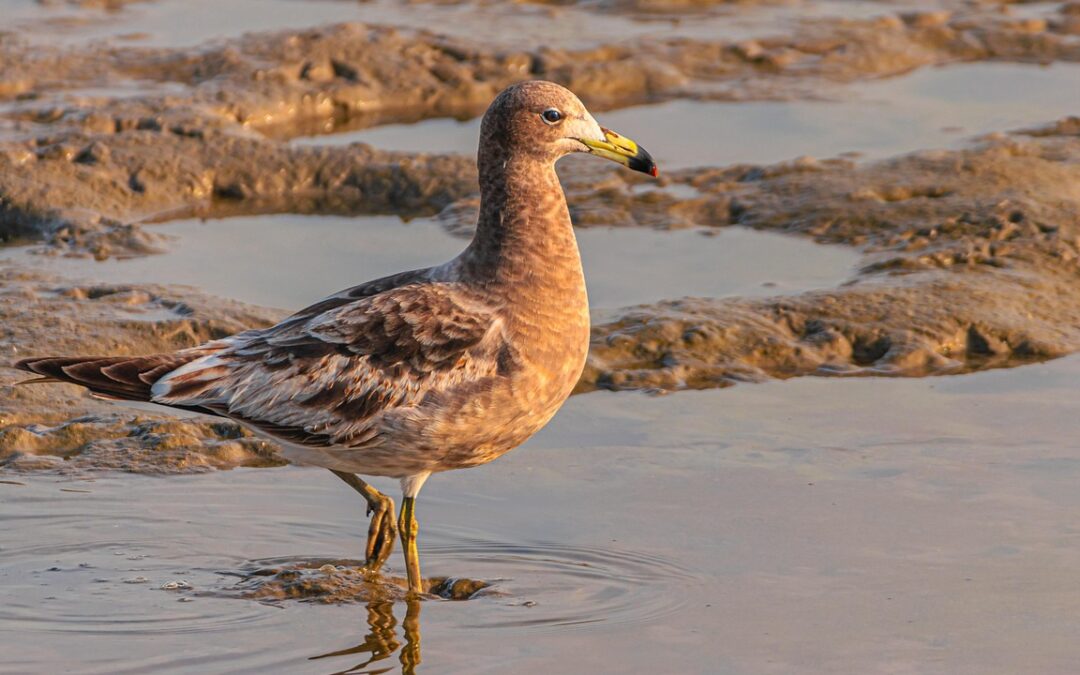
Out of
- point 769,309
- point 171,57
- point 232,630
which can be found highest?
point 171,57

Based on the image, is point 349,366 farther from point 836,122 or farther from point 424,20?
point 424,20

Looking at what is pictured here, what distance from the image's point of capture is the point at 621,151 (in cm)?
708

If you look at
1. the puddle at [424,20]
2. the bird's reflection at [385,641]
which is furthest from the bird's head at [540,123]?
the puddle at [424,20]

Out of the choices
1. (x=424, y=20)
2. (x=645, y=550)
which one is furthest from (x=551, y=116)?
(x=424, y=20)

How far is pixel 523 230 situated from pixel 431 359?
2.25 ft

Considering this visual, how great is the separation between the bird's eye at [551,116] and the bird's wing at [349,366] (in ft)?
2.64

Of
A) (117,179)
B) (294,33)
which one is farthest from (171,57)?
(117,179)

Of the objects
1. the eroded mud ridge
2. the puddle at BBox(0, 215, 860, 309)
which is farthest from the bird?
the puddle at BBox(0, 215, 860, 309)

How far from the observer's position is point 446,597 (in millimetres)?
6672

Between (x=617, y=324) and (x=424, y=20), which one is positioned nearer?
(x=617, y=324)

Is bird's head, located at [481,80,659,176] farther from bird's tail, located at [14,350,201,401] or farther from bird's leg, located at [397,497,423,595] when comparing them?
bird's tail, located at [14,350,201,401]

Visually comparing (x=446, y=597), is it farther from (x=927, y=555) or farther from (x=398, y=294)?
(x=927, y=555)

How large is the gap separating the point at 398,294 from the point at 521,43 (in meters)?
8.04

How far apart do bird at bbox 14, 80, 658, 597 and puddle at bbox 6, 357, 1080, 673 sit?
0.46 metres
